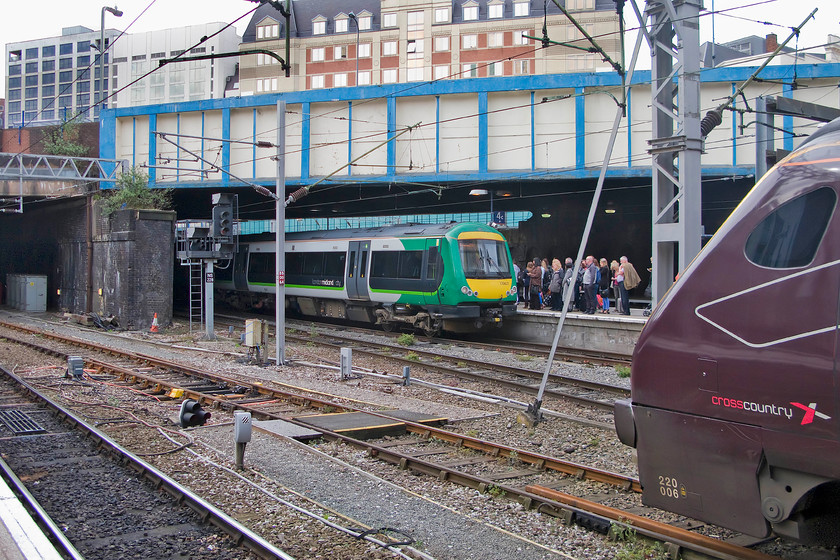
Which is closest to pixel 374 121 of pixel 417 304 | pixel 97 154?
pixel 417 304

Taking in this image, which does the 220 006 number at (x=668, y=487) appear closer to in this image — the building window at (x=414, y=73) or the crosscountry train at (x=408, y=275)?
the crosscountry train at (x=408, y=275)

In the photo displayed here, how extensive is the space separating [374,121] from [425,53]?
4349 cm

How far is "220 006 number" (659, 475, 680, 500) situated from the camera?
4.78 metres

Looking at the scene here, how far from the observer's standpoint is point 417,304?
72.2 ft

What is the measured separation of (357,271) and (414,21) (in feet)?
159

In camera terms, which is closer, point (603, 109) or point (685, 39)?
point (685, 39)

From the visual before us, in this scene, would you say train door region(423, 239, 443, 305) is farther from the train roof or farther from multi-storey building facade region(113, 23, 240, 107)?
multi-storey building facade region(113, 23, 240, 107)

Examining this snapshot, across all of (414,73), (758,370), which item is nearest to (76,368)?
(758,370)

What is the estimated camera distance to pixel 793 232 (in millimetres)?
4289

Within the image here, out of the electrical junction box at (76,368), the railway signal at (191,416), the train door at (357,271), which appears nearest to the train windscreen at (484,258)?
the train door at (357,271)

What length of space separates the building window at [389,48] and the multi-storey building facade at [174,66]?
16.4 m

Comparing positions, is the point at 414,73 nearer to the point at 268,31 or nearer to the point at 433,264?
the point at 268,31

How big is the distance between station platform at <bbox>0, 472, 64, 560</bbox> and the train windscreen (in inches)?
627

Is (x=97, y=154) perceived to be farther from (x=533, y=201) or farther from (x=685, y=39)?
(x=685, y=39)
